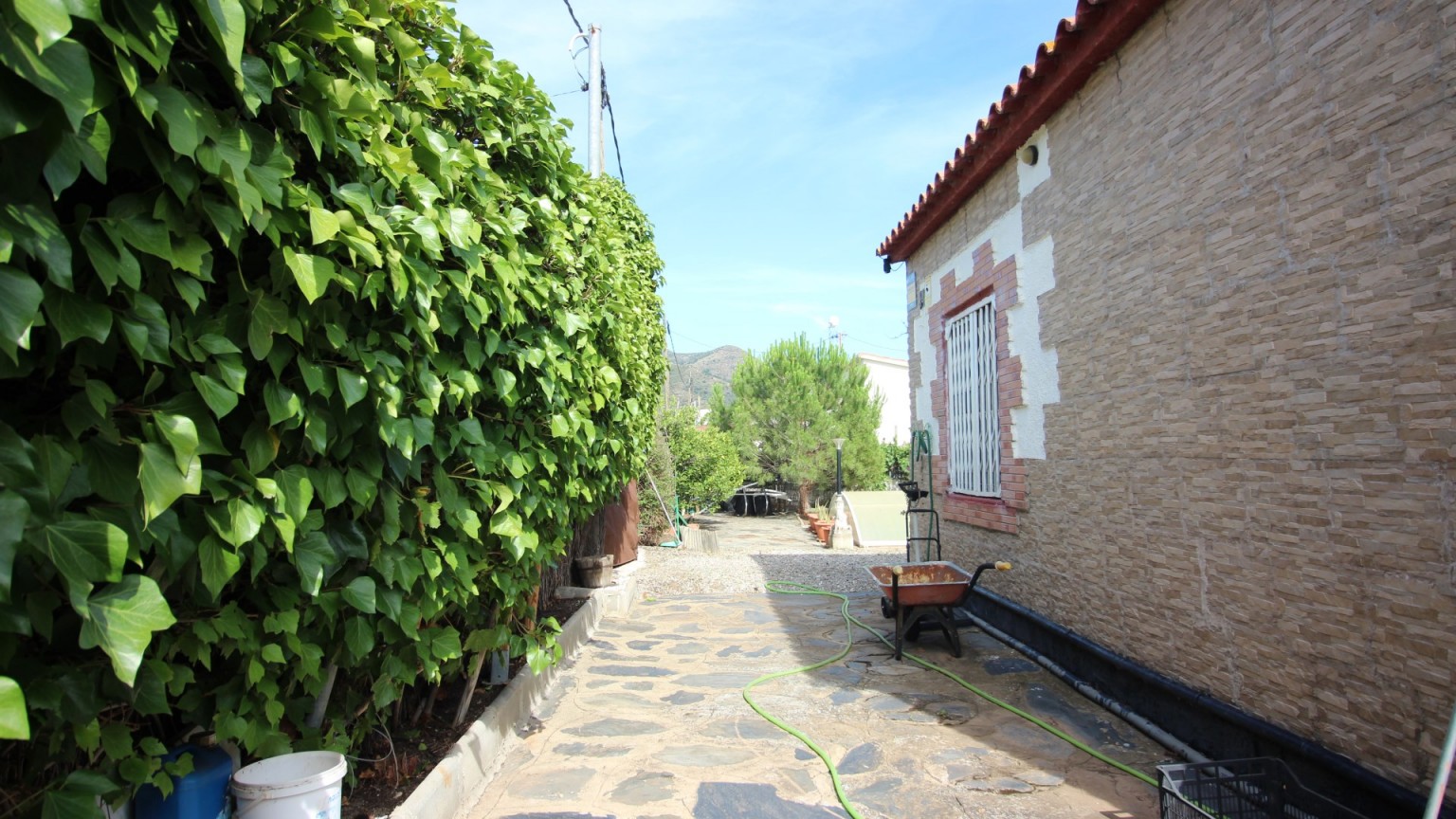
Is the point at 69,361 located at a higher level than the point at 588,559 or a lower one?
higher

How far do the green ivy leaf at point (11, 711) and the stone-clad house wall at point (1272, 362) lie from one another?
11.5ft

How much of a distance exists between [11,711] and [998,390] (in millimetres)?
6103

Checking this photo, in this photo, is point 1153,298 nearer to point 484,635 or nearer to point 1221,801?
point 1221,801

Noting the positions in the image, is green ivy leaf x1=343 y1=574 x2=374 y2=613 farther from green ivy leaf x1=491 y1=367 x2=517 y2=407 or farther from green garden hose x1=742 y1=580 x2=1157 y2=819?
green garden hose x1=742 y1=580 x2=1157 y2=819

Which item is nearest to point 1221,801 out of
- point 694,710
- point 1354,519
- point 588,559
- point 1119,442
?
point 1354,519

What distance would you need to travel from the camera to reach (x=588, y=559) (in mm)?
7375

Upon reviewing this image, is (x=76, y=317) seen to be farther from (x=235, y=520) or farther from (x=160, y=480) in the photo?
(x=235, y=520)

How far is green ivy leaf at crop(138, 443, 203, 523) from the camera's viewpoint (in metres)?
1.35

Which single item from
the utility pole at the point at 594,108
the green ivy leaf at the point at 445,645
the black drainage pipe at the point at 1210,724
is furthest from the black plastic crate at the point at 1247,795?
the utility pole at the point at 594,108

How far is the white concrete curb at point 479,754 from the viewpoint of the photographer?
2855 millimetres

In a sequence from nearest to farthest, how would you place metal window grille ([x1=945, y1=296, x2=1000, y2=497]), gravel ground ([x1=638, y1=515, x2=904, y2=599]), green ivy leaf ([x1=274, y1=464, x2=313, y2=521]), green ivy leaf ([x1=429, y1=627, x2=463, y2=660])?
green ivy leaf ([x1=274, y1=464, x2=313, y2=521]) < green ivy leaf ([x1=429, y1=627, x2=463, y2=660]) < metal window grille ([x1=945, y1=296, x2=1000, y2=497]) < gravel ground ([x1=638, y1=515, x2=904, y2=599])

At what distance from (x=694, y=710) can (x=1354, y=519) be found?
3371mm

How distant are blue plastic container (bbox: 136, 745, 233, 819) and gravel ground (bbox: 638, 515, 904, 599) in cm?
648

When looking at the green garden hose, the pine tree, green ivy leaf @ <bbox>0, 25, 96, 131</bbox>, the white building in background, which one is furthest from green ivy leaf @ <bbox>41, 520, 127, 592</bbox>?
the white building in background
